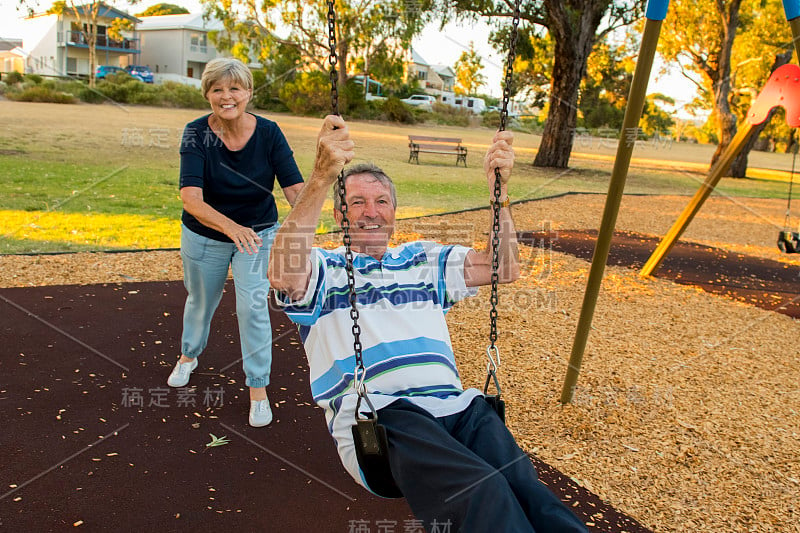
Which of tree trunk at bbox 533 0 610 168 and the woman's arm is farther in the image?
tree trunk at bbox 533 0 610 168

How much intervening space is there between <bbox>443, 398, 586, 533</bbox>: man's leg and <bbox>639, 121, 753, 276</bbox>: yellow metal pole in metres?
4.64

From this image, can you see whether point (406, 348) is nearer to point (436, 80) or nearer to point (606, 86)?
point (606, 86)

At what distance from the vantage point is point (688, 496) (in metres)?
2.89

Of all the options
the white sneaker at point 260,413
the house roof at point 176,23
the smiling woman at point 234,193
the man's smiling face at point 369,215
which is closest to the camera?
the man's smiling face at point 369,215

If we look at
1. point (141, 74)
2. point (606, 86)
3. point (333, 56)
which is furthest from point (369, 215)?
point (141, 74)

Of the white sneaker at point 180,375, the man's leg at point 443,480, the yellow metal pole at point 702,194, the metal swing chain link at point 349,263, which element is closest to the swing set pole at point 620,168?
the metal swing chain link at point 349,263

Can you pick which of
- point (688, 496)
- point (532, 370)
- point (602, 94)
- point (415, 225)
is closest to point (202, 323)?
point (532, 370)

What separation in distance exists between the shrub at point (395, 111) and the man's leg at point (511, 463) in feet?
93.6

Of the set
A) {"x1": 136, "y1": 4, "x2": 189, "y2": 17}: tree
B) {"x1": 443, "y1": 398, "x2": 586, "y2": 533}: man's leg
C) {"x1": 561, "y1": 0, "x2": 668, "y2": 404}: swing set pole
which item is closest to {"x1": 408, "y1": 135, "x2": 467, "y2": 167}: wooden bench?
{"x1": 561, "y1": 0, "x2": 668, "y2": 404}: swing set pole

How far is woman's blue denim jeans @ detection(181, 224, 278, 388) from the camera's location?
299cm

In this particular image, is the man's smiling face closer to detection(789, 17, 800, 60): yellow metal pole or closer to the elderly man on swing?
the elderly man on swing

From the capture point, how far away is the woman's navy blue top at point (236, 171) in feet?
9.59

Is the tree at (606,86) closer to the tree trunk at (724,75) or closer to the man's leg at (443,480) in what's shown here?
the tree trunk at (724,75)

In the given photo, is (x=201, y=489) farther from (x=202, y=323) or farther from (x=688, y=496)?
(x=688, y=496)
